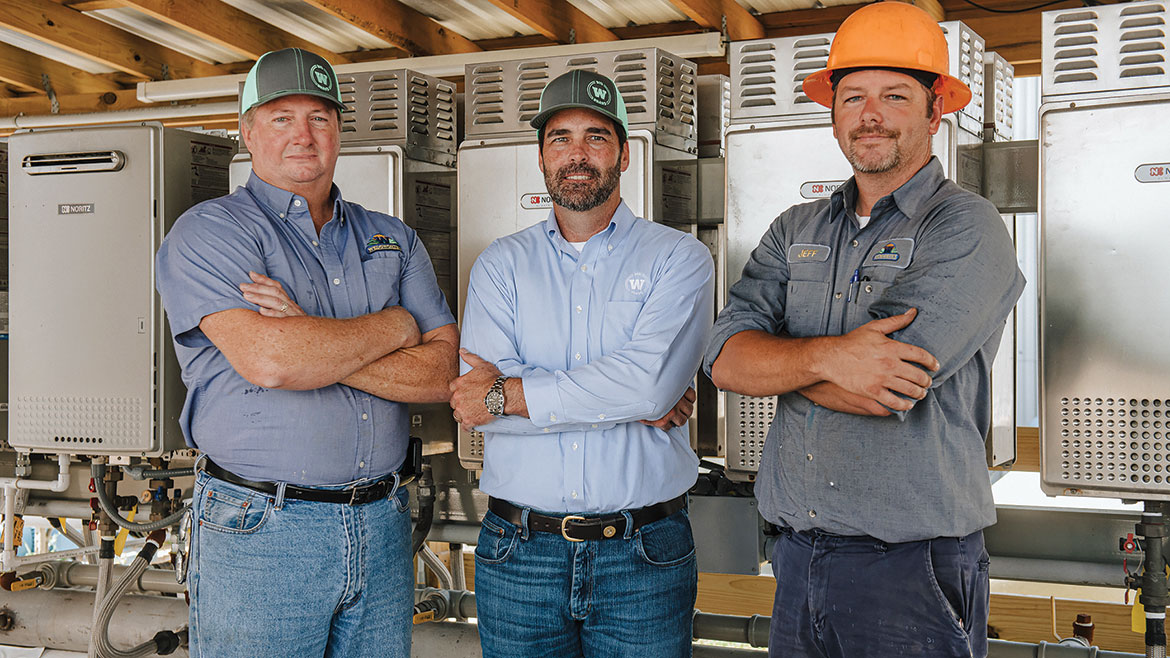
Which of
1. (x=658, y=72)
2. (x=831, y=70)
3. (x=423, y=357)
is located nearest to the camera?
(x=831, y=70)

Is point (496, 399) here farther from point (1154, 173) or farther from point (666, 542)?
point (1154, 173)

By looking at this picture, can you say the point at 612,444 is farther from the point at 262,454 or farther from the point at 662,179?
the point at 662,179

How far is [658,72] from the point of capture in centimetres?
264

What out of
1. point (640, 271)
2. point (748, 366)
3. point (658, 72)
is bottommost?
point (748, 366)

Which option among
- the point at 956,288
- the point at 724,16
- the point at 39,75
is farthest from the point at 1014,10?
the point at 39,75

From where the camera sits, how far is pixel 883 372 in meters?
1.55

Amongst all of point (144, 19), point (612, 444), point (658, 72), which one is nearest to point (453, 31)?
point (144, 19)

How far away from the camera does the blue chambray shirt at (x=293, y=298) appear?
1.96m

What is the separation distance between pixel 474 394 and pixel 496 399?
48 mm

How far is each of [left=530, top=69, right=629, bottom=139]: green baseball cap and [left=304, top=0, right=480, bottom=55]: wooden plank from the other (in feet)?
7.31

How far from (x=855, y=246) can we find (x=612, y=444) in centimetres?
56

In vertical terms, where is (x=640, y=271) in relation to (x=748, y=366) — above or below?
above

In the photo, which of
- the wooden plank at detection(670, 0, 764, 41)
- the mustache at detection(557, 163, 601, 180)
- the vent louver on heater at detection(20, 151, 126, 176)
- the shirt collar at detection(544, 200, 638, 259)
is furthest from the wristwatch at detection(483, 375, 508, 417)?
the wooden plank at detection(670, 0, 764, 41)

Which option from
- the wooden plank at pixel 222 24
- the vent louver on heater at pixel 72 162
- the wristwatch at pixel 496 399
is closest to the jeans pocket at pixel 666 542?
the wristwatch at pixel 496 399
